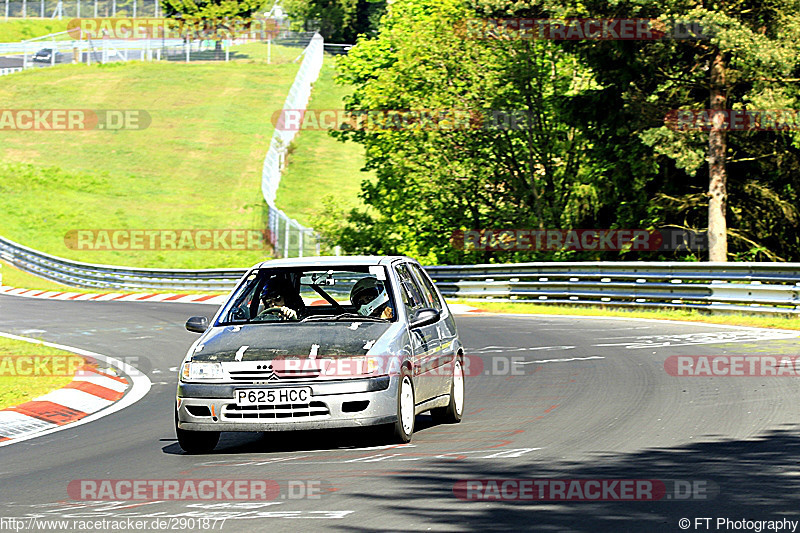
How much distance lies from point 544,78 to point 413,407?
31.2 m

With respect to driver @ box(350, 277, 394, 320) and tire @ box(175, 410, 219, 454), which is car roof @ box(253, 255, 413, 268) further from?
tire @ box(175, 410, 219, 454)

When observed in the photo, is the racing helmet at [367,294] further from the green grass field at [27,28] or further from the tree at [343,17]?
the tree at [343,17]

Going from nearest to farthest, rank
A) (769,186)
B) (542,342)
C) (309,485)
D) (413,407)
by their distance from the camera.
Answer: (309,485) → (413,407) → (542,342) → (769,186)

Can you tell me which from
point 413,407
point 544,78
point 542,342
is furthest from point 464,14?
point 413,407

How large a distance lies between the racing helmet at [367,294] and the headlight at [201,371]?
1.70 metres

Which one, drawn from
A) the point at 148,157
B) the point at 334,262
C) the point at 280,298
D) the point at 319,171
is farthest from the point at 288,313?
the point at 148,157

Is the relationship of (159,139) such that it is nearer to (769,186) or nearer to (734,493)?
(769,186)

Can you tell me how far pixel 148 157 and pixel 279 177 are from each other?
55.3ft

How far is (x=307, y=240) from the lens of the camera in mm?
44375

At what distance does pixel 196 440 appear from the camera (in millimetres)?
9164

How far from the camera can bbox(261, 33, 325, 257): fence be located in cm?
4447

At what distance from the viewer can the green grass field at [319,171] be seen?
202 feet

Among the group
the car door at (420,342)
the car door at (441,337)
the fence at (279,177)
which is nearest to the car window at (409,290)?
the car door at (420,342)

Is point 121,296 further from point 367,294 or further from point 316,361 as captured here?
point 316,361
